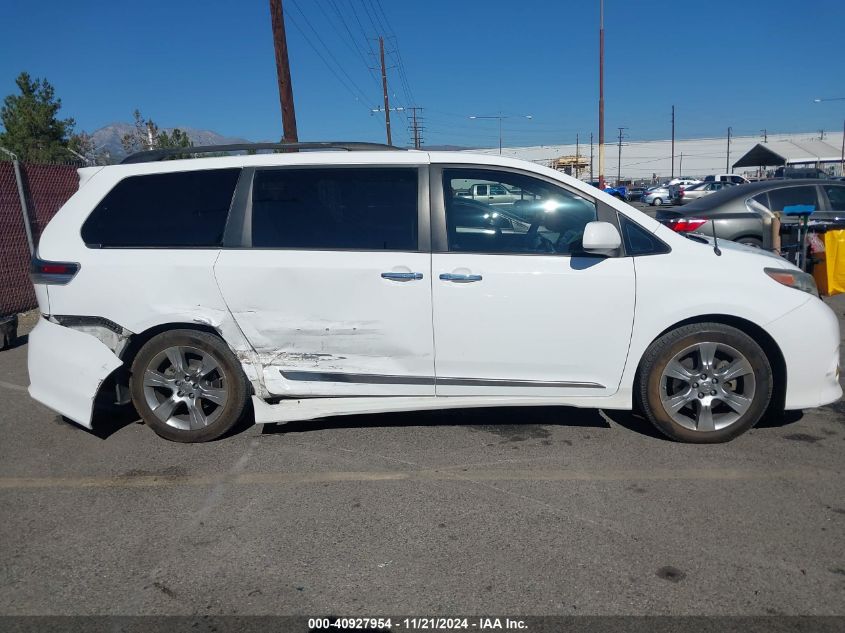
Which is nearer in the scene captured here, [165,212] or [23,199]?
[165,212]

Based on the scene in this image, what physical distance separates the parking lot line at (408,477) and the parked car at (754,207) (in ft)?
19.3

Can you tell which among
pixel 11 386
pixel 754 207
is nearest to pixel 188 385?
pixel 11 386

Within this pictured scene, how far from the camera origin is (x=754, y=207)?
929cm

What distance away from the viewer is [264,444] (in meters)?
4.33

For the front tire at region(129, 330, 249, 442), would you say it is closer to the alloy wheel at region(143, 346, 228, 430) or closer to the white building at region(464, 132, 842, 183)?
the alloy wheel at region(143, 346, 228, 430)

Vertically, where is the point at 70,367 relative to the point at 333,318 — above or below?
below

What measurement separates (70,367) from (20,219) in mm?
6300

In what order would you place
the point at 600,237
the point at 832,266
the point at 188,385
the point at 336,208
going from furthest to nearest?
the point at 832,266
the point at 188,385
the point at 336,208
the point at 600,237

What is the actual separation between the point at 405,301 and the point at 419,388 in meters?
0.58

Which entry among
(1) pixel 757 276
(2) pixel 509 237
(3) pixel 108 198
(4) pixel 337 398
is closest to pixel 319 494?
(4) pixel 337 398

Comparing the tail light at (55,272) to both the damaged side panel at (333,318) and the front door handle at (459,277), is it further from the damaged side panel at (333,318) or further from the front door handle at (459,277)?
the front door handle at (459,277)

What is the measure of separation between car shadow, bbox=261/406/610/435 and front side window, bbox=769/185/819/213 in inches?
259

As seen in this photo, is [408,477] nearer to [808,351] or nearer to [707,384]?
[707,384]

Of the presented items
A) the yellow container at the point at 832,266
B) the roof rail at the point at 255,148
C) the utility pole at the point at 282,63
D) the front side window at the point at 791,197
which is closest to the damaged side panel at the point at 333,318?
the roof rail at the point at 255,148
